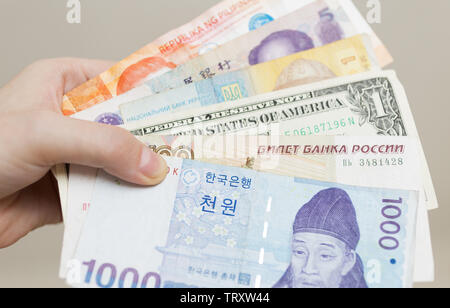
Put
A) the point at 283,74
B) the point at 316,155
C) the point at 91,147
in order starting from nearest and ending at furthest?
the point at 91,147, the point at 316,155, the point at 283,74

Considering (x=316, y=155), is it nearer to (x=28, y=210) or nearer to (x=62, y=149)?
(x=62, y=149)

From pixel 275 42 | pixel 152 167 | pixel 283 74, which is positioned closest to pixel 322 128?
pixel 283 74

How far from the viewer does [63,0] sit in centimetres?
154

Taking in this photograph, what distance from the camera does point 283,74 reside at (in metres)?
0.96

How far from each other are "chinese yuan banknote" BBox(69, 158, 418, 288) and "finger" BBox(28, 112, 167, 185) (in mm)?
58

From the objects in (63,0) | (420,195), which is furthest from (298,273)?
(63,0)

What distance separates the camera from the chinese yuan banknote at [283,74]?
94cm

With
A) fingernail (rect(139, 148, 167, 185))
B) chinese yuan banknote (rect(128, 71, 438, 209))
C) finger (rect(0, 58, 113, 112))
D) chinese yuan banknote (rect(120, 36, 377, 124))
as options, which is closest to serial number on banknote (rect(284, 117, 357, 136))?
chinese yuan banknote (rect(128, 71, 438, 209))

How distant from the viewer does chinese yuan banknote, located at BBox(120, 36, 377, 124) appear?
3.07ft

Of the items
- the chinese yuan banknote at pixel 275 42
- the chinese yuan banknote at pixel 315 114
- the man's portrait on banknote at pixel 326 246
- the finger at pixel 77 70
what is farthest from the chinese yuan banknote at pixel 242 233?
the finger at pixel 77 70

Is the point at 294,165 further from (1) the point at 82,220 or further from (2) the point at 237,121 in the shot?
(1) the point at 82,220

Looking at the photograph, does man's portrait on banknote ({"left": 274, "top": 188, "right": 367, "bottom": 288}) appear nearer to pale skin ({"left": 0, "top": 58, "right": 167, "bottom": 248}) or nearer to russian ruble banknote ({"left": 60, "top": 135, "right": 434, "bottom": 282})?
russian ruble banknote ({"left": 60, "top": 135, "right": 434, "bottom": 282})

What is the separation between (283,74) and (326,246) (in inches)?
15.8

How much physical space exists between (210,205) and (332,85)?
1.22 feet
